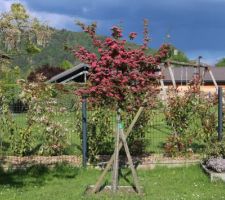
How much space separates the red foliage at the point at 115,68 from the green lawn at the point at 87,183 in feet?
5.83

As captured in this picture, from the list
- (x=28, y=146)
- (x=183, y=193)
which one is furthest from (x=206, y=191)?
(x=28, y=146)

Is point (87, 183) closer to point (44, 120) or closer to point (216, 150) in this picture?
point (216, 150)

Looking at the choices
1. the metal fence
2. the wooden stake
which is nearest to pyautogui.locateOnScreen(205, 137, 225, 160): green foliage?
the metal fence

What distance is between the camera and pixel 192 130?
13414mm

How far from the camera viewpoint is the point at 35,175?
11.8 metres

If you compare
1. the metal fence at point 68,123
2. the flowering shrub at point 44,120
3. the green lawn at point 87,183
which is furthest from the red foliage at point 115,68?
the flowering shrub at point 44,120

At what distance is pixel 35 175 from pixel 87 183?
155 cm

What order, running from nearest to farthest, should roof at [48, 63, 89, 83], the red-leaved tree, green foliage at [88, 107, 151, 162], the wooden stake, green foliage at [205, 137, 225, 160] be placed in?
the wooden stake
the red-leaved tree
green foliage at [205, 137, 225, 160]
green foliage at [88, 107, 151, 162]
roof at [48, 63, 89, 83]

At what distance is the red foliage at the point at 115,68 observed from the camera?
33.5 ft

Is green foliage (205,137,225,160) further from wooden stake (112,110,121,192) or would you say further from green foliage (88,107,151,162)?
wooden stake (112,110,121,192)

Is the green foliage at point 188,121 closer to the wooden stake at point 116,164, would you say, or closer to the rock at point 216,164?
the rock at point 216,164

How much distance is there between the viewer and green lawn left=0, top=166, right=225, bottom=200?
9.53m

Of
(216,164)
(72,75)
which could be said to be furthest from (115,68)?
(72,75)

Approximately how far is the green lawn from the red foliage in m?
1.78
